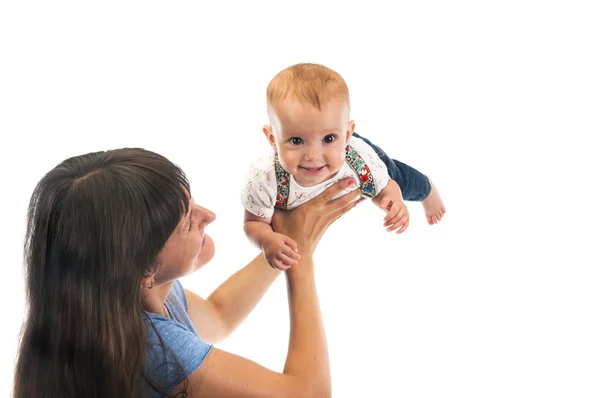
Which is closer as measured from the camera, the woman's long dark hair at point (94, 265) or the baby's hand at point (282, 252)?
the woman's long dark hair at point (94, 265)

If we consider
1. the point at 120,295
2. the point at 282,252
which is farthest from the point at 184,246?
the point at 282,252

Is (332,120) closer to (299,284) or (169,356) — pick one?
(299,284)

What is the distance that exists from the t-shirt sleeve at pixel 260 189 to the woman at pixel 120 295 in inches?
8.1

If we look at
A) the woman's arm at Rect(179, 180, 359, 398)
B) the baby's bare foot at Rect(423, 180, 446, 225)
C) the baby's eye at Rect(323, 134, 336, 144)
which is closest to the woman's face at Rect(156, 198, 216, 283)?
the woman's arm at Rect(179, 180, 359, 398)

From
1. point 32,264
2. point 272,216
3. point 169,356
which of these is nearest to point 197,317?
point 272,216

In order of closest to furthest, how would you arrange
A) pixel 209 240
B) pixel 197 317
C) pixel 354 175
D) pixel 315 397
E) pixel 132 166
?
pixel 132 166, pixel 315 397, pixel 209 240, pixel 354 175, pixel 197 317

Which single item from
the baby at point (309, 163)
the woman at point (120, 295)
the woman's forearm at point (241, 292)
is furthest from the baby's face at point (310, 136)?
the woman's forearm at point (241, 292)

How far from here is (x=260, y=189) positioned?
4.64ft

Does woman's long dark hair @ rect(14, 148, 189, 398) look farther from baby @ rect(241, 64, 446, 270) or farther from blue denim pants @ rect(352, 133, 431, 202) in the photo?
blue denim pants @ rect(352, 133, 431, 202)

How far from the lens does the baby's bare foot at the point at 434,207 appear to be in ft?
5.47

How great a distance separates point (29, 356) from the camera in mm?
1158

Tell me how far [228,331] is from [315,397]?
51 cm

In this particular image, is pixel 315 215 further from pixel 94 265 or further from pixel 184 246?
pixel 94 265

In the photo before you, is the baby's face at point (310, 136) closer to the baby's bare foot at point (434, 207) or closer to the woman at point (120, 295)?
the woman at point (120, 295)
